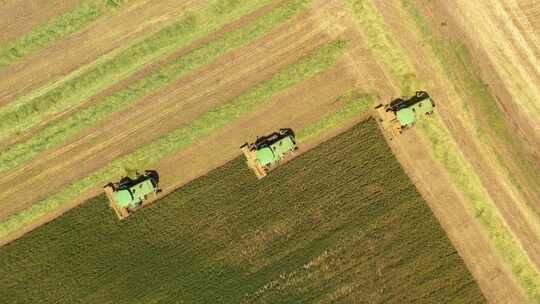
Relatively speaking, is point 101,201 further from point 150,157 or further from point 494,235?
point 494,235

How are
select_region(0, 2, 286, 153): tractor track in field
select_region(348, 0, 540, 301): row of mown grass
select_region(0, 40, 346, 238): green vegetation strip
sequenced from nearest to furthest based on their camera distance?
1. select_region(0, 40, 346, 238): green vegetation strip
2. select_region(0, 2, 286, 153): tractor track in field
3. select_region(348, 0, 540, 301): row of mown grass

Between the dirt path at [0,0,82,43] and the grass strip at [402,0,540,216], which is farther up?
the dirt path at [0,0,82,43]

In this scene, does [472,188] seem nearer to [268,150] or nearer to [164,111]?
[268,150]

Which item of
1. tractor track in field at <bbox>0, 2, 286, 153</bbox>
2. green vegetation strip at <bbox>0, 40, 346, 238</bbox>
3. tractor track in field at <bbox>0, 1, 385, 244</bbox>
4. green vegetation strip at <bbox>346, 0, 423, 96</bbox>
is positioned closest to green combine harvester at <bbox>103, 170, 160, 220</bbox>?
green vegetation strip at <bbox>0, 40, 346, 238</bbox>

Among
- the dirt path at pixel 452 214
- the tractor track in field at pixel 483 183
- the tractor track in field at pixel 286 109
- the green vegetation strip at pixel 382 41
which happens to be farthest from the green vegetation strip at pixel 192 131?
the dirt path at pixel 452 214

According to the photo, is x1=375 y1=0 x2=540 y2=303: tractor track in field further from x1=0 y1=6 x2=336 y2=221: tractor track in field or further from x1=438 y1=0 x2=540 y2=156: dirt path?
x1=0 y1=6 x2=336 y2=221: tractor track in field

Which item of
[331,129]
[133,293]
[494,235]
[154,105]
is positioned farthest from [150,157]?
[494,235]
